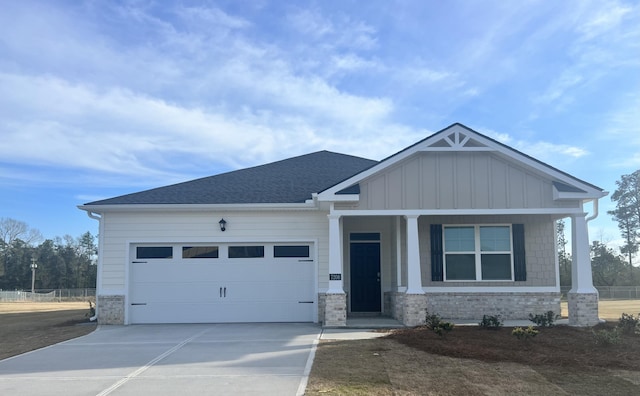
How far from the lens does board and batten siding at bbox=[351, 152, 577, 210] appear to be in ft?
43.0

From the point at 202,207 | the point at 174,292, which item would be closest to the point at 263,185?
the point at 202,207

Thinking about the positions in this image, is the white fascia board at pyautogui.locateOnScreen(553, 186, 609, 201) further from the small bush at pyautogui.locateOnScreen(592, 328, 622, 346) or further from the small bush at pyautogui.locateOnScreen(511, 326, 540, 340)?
the small bush at pyautogui.locateOnScreen(511, 326, 540, 340)

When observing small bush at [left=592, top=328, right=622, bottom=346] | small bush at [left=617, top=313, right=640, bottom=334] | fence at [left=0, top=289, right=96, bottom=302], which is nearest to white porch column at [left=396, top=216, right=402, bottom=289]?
small bush at [left=617, top=313, right=640, bottom=334]

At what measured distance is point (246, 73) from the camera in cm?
1551

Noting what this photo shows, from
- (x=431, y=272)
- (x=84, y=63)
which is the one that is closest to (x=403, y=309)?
(x=431, y=272)

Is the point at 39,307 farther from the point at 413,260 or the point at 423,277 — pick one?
the point at 413,260

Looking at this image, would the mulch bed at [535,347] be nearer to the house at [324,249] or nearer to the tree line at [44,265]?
the house at [324,249]

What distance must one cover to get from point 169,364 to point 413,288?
6302mm

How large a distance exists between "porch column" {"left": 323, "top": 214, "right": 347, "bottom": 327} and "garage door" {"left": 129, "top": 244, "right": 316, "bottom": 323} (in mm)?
1785

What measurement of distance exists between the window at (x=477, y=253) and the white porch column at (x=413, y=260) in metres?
1.70

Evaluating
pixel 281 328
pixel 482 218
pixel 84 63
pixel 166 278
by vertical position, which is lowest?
pixel 281 328

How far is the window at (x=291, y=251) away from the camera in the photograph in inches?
583

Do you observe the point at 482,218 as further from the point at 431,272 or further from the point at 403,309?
the point at 403,309

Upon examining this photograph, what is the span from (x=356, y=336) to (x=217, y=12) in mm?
8319
